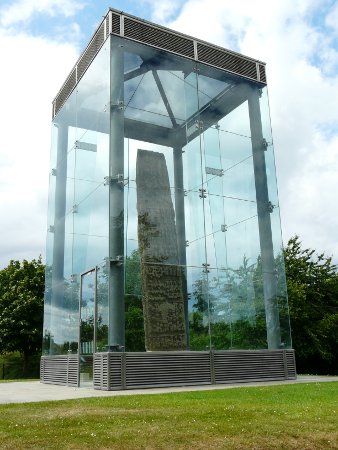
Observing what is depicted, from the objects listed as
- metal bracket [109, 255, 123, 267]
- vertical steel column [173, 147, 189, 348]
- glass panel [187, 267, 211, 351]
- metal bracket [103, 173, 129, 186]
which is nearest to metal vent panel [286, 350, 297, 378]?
glass panel [187, 267, 211, 351]

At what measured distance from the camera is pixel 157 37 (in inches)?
666

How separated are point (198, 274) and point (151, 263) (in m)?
1.65

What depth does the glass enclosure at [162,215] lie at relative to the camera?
14445 millimetres

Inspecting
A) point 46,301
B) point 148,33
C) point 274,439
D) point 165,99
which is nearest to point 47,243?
point 46,301

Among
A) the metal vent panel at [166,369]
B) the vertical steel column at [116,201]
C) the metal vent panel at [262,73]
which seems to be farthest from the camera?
the metal vent panel at [262,73]

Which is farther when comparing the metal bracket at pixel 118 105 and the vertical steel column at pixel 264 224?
the vertical steel column at pixel 264 224

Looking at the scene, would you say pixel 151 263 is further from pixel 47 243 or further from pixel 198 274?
pixel 47 243

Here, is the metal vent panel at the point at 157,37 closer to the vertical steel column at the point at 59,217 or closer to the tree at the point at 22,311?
the vertical steel column at the point at 59,217

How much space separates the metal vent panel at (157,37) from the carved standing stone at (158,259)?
3920 mm

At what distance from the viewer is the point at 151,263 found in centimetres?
1468

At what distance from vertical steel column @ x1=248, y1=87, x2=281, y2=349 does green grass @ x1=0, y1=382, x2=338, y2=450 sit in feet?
23.2

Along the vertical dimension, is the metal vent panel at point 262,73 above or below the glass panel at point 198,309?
above

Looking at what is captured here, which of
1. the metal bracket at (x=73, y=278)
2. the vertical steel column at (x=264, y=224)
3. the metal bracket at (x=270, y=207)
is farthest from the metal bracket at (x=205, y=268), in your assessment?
the metal bracket at (x=73, y=278)

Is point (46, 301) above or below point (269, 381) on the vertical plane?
above
